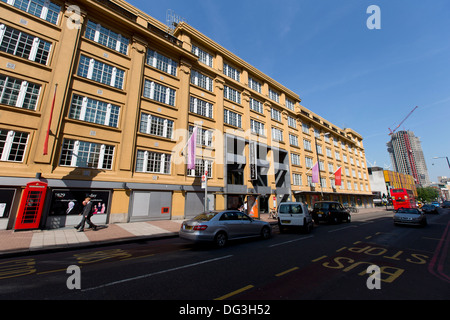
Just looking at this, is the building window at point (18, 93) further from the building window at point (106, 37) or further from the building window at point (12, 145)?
the building window at point (106, 37)

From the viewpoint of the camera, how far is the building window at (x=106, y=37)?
16109mm

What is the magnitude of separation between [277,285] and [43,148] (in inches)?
612

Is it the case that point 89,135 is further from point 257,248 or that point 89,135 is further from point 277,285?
point 277,285

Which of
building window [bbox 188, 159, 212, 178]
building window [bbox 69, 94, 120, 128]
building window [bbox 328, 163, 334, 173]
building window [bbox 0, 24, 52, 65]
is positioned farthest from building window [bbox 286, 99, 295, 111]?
building window [bbox 0, 24, 52, 65]

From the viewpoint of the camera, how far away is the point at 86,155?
14.2 m

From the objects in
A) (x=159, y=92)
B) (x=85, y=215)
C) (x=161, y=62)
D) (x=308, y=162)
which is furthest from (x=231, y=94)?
(x=85, y=215)

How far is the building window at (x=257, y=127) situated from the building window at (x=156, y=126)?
38.5 ft

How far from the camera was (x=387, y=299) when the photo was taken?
373 cm

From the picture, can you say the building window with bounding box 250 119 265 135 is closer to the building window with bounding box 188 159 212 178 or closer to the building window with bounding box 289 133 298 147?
the building window with bounding box 289 133 298 147

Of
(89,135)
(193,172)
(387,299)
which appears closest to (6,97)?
(89,135)

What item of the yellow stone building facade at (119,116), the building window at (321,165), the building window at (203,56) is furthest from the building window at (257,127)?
the building window at (321,165)

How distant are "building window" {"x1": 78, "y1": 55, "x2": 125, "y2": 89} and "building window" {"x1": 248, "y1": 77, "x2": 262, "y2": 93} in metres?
17.7

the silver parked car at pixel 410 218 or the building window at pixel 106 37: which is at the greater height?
the building window at pixel 106 37

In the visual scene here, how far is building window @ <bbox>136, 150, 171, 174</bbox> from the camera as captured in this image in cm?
1650
